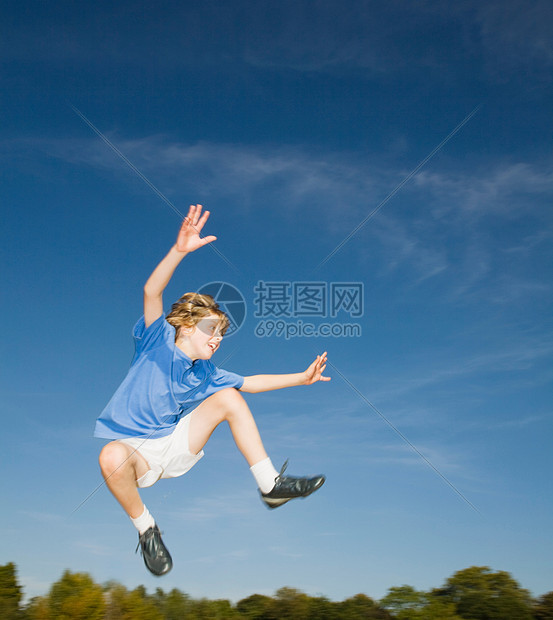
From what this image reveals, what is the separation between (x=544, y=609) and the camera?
2766 cm

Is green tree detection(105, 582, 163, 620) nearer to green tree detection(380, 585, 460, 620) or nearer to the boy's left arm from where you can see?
green tree detection(380, 585, 460, 620)

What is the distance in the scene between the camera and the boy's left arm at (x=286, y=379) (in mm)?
6922

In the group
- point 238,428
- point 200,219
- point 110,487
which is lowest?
point 110,487

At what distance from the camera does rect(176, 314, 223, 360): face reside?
6832 millimetres

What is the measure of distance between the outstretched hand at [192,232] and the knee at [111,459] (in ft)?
6.53

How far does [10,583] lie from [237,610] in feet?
29.9

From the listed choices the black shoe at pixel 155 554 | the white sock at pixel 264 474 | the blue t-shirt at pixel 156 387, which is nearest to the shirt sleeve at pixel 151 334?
the blue t-shirt at pixel 156 387

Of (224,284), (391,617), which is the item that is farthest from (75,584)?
(224,284)

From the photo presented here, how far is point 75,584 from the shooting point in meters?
24.8

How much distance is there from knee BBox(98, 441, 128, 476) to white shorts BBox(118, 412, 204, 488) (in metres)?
0.18

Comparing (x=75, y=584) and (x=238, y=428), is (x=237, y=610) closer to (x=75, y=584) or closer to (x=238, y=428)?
(x=75, y=584)

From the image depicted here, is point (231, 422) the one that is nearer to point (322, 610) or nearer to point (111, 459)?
point (111, 459)

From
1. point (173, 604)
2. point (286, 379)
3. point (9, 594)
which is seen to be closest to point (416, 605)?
point (173, 604)

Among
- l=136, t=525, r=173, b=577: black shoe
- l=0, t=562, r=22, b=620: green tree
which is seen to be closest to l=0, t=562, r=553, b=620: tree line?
l=0, t=562, r=22, b=620: green tree
